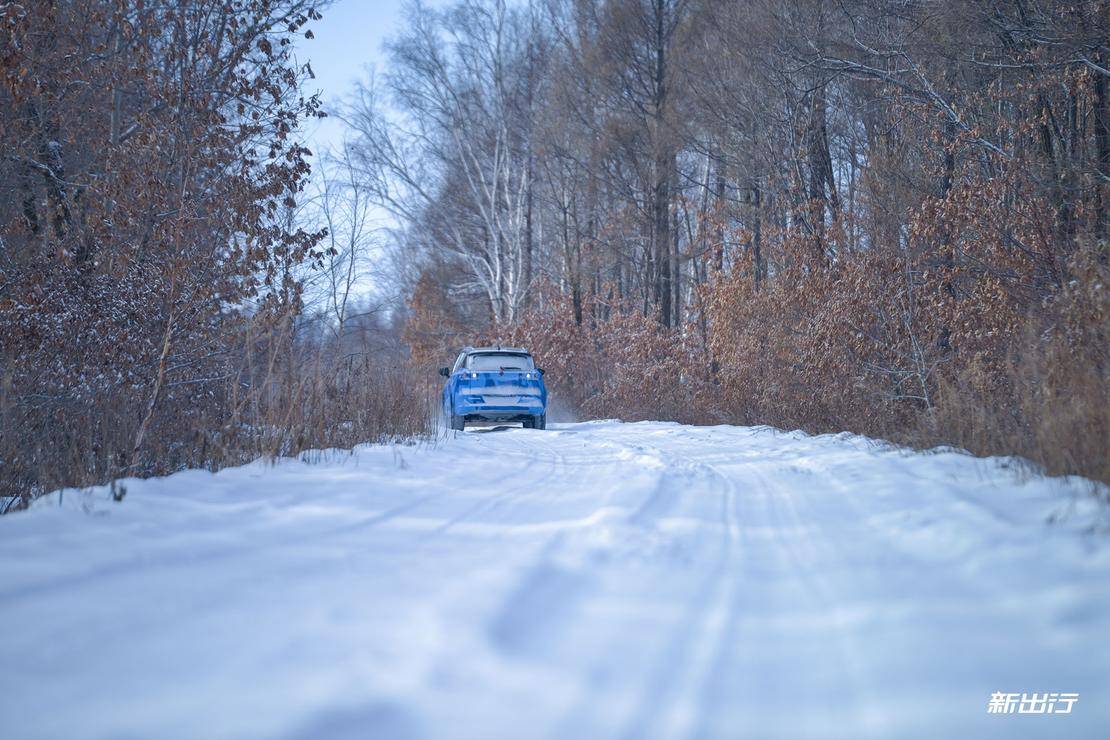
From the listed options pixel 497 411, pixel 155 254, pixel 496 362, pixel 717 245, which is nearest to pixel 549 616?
pixel 155 254

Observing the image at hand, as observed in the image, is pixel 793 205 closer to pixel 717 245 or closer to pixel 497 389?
pixel 717 245

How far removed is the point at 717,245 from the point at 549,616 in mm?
14356

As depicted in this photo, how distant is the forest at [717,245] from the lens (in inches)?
268

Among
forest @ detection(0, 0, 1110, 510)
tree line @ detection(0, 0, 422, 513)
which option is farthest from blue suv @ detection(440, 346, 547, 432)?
tree line @ detection(0, 0, 422, 513)

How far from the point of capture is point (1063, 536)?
331 cm

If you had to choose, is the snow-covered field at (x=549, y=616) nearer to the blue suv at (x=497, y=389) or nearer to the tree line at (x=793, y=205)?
the tree line at (x=793, y=205)

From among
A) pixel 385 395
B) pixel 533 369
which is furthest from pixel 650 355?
pixel 385 395

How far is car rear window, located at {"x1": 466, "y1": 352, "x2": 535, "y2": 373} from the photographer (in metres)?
14.6

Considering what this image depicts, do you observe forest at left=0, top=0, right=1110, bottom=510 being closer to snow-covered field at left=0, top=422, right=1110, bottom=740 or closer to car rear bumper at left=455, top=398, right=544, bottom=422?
snow-covered field at left=0, top=422, right=1110, bottom=740

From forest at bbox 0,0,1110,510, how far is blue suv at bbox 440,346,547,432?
2549 mm

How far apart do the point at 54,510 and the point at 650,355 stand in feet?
50.1

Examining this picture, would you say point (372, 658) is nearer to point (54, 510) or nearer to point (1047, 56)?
point (54, 510)

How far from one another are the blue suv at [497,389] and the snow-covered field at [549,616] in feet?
31.8

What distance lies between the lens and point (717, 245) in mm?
16312
